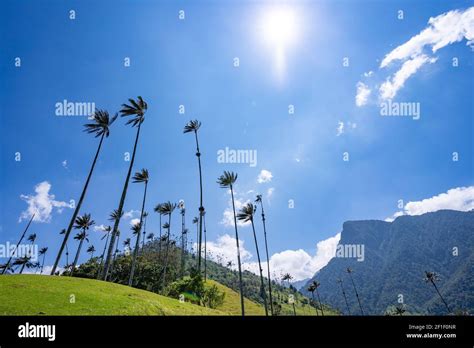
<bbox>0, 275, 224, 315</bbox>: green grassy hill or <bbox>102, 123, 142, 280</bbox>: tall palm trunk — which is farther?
<bbox>102, 123, 142, 280</bbox>: tall palm trunk

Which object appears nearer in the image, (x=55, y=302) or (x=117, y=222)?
(x=55, y=302)

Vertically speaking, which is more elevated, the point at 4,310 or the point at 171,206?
the point at 171,206

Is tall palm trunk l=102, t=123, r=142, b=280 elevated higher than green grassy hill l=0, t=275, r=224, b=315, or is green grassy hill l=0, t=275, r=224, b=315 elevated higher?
tall palm trunk l=102, t=123, r=142, b=280

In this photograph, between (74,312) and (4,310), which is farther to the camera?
(74,312)

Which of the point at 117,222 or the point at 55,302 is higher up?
the point at 117,222

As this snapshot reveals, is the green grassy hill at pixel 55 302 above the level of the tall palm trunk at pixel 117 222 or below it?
below

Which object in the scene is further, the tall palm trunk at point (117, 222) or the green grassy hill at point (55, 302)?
the tall palm trunk at point (117, 222)
